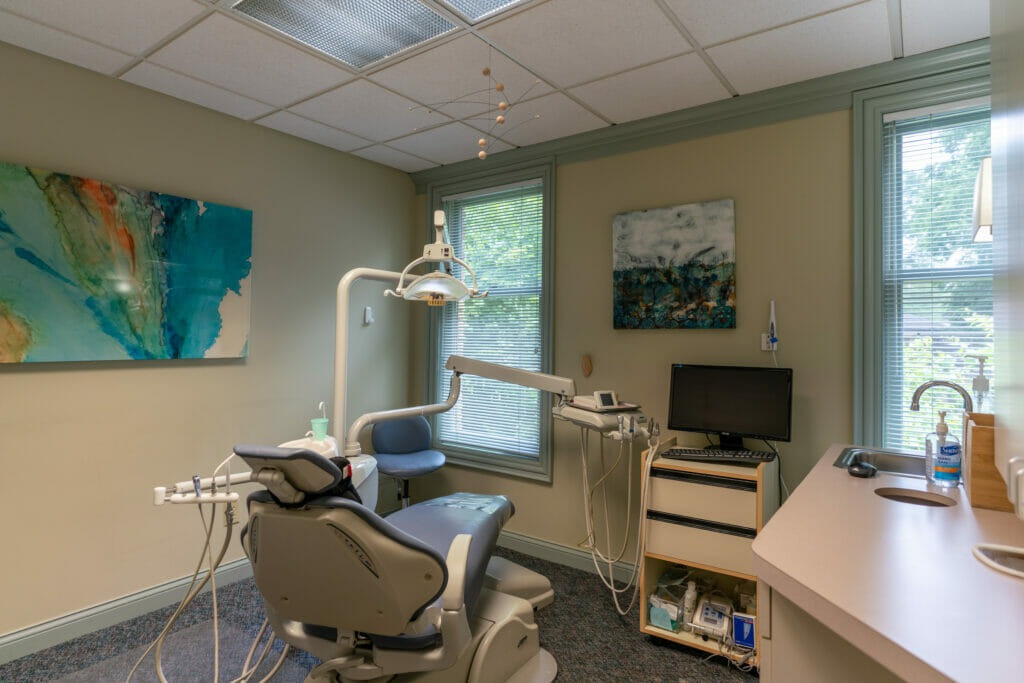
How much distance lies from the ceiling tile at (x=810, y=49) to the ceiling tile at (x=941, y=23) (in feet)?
0.24

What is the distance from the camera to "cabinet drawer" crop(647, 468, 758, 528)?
7.17ft

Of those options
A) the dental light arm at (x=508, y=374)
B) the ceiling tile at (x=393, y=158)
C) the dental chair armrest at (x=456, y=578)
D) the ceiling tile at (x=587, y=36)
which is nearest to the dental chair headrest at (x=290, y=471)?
the dental chair armrest at (x=456, y=578)

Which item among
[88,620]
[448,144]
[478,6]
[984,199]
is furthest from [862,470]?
[88,620]

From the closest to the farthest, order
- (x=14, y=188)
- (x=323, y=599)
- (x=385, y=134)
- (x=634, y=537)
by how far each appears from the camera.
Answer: (x=323, y=599) < (x=14, y=188) < (x=634, y=537) < (x=385, y=134)

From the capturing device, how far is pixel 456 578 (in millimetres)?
1590

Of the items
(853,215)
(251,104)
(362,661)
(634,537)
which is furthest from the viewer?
(634,537)

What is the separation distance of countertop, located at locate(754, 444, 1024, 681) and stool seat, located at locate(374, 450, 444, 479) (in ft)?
6.81

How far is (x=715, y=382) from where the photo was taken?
257cm

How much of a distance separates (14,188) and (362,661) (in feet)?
7.71

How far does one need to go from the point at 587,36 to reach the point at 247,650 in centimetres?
291

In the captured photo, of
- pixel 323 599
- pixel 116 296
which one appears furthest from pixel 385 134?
pixel 323 599

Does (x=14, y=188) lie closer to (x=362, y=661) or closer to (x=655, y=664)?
(x=362, y=661)

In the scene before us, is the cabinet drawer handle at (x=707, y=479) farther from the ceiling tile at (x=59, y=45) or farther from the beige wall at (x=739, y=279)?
the ceiling tile at (x=59, y=45)

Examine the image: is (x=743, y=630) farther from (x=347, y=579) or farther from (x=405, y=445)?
(x=405, y=445)
